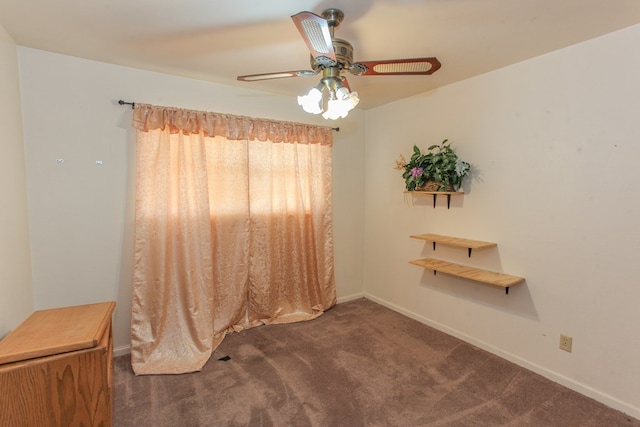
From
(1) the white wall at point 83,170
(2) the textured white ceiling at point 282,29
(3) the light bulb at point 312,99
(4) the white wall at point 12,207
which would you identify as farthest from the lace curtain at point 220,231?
(3) the light bulb at point 312,99

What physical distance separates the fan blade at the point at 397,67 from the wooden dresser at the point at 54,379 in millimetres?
1990

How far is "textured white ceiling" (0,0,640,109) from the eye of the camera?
5.41 ft

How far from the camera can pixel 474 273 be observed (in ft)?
8.61

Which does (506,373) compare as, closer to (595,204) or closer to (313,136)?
(595,204)

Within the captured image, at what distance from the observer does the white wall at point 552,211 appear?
6.36ft

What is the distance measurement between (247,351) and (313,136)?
219 cm

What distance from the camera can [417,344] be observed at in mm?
2789

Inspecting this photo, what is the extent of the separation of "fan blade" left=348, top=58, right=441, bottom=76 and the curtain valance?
1.46 metres

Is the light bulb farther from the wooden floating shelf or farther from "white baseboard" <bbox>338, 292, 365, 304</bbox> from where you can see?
"white baseboard" <bbox>338, 292, 365, 304</bbox>

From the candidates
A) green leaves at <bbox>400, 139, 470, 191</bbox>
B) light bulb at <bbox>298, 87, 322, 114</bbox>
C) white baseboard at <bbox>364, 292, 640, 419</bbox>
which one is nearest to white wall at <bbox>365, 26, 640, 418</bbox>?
white baseboard at <bbox>364, 292, 640, 419</bbox>

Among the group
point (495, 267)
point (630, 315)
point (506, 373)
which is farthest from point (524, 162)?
point (506, 373)

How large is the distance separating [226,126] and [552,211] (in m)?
2.71

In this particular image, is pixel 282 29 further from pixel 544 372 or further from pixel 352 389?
pixel 544 372

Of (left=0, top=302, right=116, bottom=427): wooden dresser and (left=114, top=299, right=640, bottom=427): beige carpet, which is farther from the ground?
(left=0, top=302, right=116, bottom=427): wooden dresser
